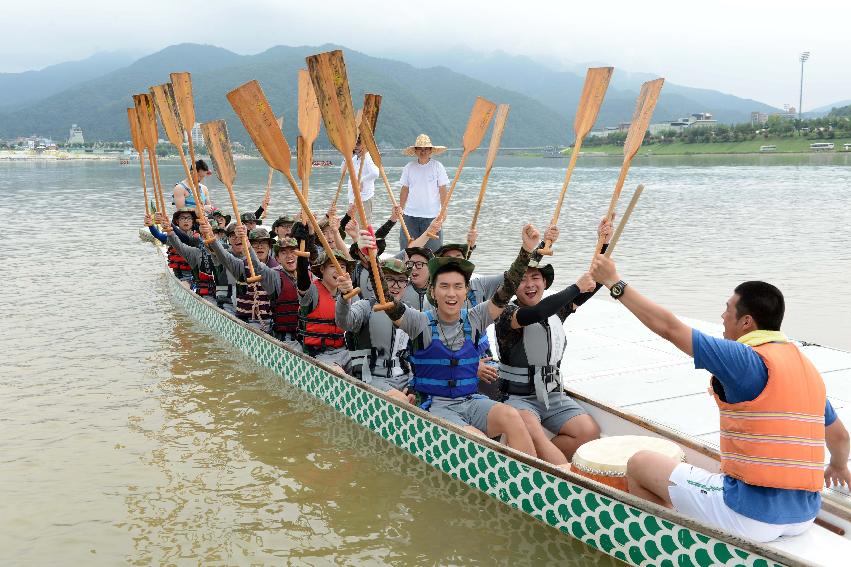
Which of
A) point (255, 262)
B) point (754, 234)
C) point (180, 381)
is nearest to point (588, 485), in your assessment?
point (255, 262)

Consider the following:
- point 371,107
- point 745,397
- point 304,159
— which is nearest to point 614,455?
point 745,397

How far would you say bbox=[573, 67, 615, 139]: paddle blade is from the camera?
6.06 m

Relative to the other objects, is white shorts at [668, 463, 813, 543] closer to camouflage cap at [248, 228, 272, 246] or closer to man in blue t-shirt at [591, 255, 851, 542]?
man in blue t-shirt at [591, 255, 851, 542]

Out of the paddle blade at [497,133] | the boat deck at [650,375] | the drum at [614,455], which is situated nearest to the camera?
the drum at [614,455]

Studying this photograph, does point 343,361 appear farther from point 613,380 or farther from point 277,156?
point 613,380

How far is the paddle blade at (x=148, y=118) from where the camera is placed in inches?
361

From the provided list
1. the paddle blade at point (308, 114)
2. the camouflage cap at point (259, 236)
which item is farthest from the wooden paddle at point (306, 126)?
the camouflage cap at point (259, 236)

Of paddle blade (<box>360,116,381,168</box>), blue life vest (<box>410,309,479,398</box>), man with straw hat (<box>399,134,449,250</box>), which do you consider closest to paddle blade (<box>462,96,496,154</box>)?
man with straw hat (<box>399,134,449,250</box>)

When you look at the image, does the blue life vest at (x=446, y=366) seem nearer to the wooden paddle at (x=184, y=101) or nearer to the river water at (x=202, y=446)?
the river water at (x=202, y=446)

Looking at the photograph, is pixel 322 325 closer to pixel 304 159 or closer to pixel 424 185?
pixel 304 159

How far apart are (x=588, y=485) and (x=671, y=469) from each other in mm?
445

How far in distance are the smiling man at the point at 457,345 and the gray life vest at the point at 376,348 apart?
62 centimetres

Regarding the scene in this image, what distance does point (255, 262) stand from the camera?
743cm

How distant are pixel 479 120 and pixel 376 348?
3450 mm
